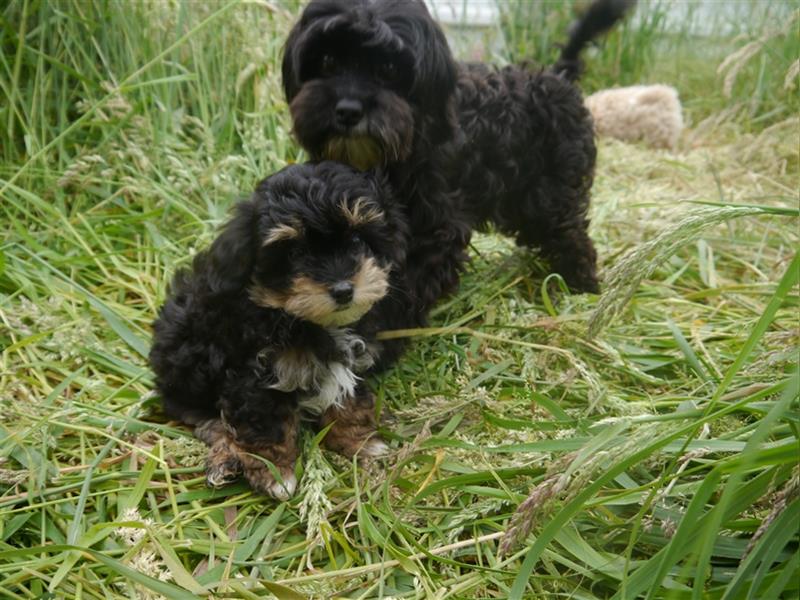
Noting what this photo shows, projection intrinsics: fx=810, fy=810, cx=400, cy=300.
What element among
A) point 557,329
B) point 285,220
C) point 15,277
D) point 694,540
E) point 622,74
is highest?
point 285,220

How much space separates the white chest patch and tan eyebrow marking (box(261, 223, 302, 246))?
38 centimetres

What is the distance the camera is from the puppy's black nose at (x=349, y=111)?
8.83 feet

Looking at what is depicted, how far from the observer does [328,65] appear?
9.46 ft

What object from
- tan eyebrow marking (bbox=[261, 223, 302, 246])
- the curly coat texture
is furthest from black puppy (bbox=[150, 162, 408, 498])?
the curly coat texture

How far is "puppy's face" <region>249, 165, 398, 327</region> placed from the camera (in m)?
2.30

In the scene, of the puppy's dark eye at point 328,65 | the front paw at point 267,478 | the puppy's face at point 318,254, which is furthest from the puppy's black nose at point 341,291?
the puppy's dark eye at point 328,65

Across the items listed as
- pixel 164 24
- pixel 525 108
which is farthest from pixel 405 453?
pixel 164 24

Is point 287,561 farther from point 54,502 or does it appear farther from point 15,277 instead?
point 15,277

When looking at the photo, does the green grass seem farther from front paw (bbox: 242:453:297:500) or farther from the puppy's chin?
the puppy's chin

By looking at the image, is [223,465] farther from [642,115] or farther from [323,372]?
[642,115]

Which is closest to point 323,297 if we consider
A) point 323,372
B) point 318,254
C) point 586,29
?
point 318,254

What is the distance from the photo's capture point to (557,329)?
3.14 meters

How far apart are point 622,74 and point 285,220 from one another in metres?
5.54

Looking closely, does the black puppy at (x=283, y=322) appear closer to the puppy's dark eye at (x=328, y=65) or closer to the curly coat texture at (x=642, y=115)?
the puppy's dark eye at (x=328, y=65)
